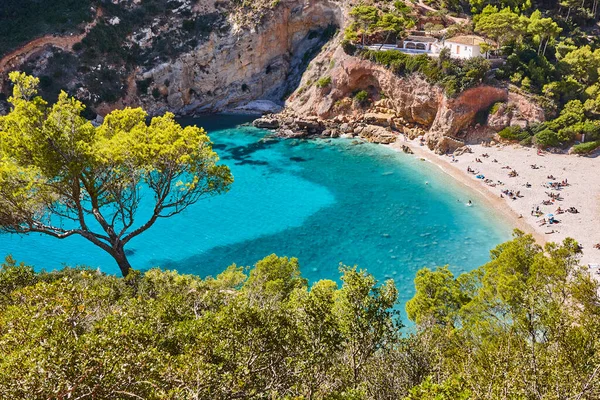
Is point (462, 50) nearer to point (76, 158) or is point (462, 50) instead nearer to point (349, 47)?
point (349, 47)

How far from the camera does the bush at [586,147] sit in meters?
47.6

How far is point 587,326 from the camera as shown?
11.8 meters

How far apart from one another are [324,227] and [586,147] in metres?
31.7

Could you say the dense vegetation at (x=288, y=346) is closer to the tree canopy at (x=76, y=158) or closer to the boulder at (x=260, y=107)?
the tree canopy at (x=76, y=158)

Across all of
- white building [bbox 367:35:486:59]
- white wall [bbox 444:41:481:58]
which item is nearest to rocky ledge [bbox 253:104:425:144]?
white building [bbox 367:35:486:59]

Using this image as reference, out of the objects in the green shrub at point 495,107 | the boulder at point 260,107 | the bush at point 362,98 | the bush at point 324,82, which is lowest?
the boulder at point 260,107

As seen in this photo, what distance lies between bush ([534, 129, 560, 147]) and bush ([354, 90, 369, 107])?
895 inches

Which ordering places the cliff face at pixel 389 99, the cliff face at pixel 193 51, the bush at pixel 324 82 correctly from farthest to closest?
the cliff face at pixel 193 51, the bush at pixel 324 82, the cliff face at pixel 389 99

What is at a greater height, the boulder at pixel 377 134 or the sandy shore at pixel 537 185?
the boulder at pixel 377 134

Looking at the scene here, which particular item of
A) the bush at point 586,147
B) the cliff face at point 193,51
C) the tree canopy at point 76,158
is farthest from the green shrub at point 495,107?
the tree canopy at point 76,158

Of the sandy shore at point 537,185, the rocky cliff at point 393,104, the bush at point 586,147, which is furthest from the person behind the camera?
the rocky cliff at point 393,104

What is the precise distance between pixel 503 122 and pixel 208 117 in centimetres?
4545

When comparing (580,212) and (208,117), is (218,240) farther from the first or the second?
(208,117)

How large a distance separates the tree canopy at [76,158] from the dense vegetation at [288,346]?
4.11 meters
